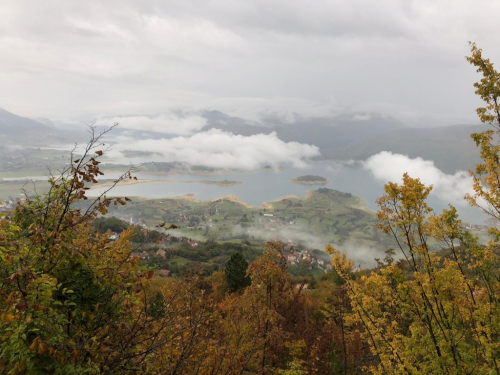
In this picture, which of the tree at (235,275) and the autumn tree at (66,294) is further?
the tree at (235,275)

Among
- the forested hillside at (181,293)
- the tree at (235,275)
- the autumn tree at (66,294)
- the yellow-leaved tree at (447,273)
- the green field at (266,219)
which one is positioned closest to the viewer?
the autumn tree at (66,294)

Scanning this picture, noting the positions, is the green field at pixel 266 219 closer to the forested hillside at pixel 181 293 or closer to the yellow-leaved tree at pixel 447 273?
the forested hillside at pixel 181 293

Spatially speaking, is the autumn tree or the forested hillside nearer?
the autumn tree

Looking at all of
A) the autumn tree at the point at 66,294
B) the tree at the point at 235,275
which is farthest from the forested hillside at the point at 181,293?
the tree at the point at 235,275

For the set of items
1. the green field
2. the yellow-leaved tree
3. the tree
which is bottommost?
the green field

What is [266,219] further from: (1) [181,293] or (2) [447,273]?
(2) [447,273]

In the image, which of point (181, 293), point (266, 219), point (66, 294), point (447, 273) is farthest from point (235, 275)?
point (266, 219)

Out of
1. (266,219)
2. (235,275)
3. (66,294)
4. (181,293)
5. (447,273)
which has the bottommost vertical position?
(266,219)

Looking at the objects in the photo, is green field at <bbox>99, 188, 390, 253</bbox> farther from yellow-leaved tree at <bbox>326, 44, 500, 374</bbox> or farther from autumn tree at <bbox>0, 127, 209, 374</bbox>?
autumn tree at <bbox>0, 127, 209, 374</bbox>

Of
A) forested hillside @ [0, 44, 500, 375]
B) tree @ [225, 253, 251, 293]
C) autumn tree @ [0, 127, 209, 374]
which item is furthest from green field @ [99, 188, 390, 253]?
autumn tree @ [0, 127, 209, 374]

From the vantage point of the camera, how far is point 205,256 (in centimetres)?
7606

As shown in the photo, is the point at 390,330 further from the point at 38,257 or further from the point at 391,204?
the point at 38,257

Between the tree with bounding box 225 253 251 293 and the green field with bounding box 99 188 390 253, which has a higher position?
the tree with bounding box 225 253 251 293

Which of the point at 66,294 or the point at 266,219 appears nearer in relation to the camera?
the point at 66,294
